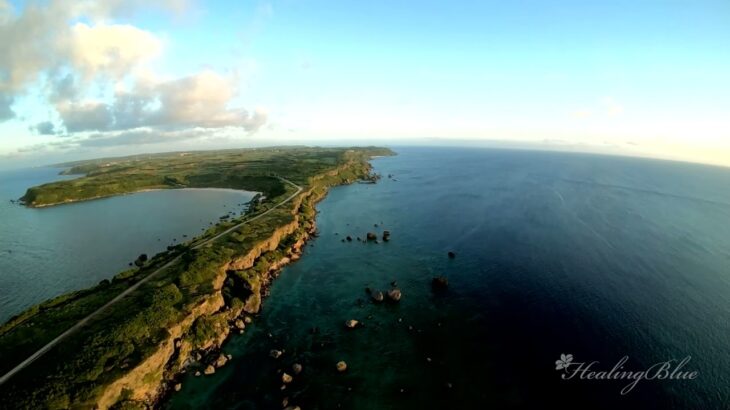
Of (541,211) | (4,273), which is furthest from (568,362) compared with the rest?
(4,273)

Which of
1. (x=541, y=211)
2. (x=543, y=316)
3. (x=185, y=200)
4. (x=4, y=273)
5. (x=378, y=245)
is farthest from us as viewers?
(x=185, y=200)

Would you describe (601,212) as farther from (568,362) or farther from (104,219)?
(104,219)

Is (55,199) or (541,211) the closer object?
(541,211)

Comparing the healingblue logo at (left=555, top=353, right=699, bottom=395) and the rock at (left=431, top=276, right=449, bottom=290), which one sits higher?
the rock at (left=431, top=276, right=449, bottom=290)

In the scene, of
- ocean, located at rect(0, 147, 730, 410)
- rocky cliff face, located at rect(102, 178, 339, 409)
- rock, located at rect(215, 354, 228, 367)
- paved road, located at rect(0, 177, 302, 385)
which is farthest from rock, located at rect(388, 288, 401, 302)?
paved road, located at rect(0, 177, 302, 385)

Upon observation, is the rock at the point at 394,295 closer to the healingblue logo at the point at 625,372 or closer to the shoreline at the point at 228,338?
the shoreline at the point at 228,338

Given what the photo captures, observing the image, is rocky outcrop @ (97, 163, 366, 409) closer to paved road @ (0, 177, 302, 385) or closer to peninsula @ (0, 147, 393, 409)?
peninsula @ (0, 147, 393, 409)
